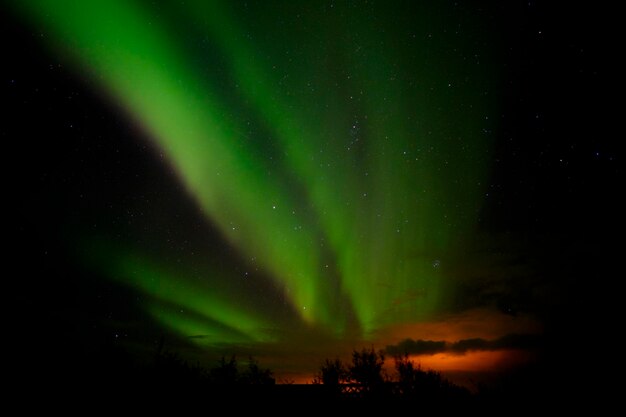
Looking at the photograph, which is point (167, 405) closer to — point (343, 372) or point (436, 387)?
point (343, 372)

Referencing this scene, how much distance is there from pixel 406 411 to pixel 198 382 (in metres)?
11.2

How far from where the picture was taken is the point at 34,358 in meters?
15.1

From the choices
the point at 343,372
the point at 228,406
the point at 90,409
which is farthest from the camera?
the point at 343,372

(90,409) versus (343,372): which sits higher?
(343,372)

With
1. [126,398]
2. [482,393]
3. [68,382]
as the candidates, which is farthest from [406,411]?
[68,382]

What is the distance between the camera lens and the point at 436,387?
23.8 m

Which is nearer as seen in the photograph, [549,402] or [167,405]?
[167,405]

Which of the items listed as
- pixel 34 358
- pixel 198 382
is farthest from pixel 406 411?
pixel 34 358

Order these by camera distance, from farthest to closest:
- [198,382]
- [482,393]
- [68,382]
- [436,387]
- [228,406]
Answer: [436,387], [482,393], [198,382], [228,406], [68,382]

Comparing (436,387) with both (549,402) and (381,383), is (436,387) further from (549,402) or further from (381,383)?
(549,402)

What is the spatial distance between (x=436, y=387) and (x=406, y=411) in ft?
23.2

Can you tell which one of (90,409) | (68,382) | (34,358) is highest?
(34,358)

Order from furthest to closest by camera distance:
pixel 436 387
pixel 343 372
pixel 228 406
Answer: pixel 343 372
pixel 436 387
pixel 228 406

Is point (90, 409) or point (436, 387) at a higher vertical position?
point (436, 387)
